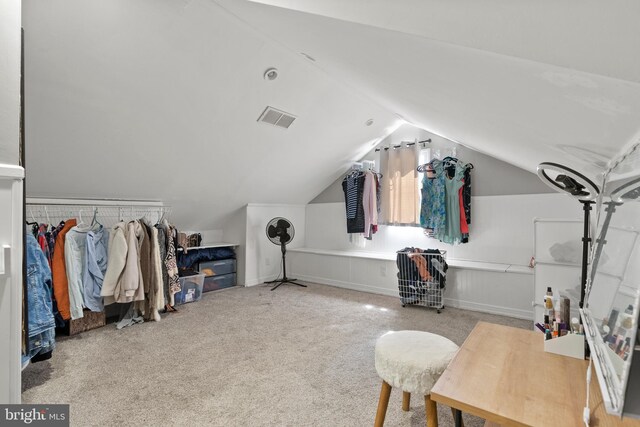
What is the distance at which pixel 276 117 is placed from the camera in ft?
11.2

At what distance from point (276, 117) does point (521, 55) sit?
3.07m

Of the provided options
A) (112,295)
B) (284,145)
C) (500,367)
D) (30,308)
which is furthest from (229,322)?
(500,367)

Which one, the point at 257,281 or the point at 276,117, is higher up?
the point at 276,117

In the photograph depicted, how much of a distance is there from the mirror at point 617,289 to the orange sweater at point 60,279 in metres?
3.59

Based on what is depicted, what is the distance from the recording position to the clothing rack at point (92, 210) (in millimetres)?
3066

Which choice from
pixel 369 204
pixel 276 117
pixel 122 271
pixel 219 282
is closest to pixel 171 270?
pixel 122 271

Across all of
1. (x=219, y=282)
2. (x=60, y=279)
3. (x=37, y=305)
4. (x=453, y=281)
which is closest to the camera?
(x=37, y=305)

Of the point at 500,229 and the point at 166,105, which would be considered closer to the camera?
the point at 166,105

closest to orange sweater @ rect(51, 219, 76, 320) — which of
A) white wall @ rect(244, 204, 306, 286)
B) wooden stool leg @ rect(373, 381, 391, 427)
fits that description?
white wall @ rect(244, 204, 306, 286)

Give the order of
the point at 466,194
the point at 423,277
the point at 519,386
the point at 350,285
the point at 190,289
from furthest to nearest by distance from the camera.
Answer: the point at 350,285 < the point at 466,194 < the point at 190,289 < the point at 423,277 < the point at 519,386

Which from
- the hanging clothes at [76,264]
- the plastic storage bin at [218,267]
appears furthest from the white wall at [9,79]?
the plastic storage bin at [218,267]

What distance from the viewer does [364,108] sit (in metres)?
4.01

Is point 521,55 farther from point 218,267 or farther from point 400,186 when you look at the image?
point 218,267

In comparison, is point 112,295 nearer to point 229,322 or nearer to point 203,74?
point 229,322
